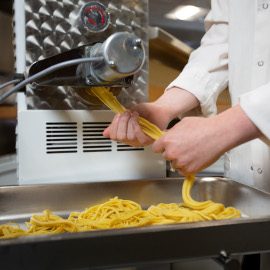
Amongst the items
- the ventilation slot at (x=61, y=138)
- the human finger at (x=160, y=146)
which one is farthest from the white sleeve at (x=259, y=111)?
the ventilation slot at (x=61, y=138)

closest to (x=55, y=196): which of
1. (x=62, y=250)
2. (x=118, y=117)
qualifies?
(x=118, y=117)

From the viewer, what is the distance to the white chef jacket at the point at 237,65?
2.82ft

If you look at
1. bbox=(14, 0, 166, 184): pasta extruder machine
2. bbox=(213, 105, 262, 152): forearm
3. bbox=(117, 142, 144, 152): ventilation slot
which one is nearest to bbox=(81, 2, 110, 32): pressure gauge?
bbox=(14, 0, 166, 184): pasta extruder machine

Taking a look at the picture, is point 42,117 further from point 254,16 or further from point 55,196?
point 254,16

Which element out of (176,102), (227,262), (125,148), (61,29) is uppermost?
(61,29)

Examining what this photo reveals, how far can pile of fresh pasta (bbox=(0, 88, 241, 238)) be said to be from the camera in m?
0.73

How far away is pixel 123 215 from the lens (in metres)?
0.76

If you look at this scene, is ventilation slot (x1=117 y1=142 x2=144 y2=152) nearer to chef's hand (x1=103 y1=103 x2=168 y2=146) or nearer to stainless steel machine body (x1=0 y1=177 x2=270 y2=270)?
chef's hand (x1=103 y1=103 x2=168 y2=146)

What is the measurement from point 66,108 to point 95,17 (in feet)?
0.74

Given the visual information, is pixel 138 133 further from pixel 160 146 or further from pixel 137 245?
pixel 137 245

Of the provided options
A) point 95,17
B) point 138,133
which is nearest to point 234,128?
point 138,133

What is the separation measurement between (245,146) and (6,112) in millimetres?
1005

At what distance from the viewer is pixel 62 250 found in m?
0.42

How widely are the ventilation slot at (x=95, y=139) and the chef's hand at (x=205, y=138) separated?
0.82 ft
